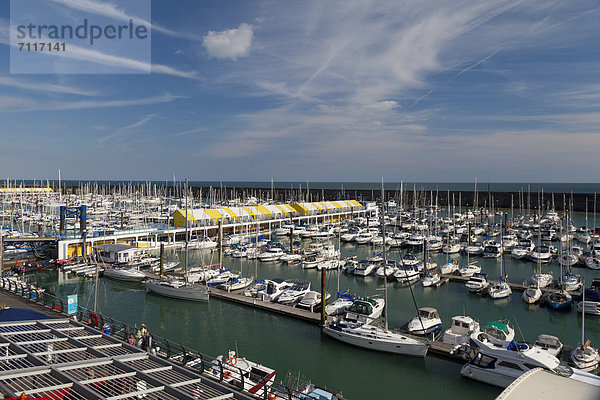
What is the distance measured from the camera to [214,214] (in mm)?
59250

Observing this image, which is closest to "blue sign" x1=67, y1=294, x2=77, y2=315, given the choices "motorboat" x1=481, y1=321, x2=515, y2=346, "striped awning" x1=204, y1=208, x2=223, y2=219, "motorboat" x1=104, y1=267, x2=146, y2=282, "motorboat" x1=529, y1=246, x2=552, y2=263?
"motorboat" x1=104, y1=267, x2=146, y2=282

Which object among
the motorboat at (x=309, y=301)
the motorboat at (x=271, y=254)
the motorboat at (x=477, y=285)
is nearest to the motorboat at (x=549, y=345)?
the motorboat at (x=477, y=285)

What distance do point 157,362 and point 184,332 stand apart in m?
15.7

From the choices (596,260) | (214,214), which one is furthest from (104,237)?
(596,260)

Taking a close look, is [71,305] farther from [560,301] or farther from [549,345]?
[560,301]

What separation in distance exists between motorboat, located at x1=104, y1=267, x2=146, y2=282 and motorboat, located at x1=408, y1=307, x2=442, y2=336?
2575 cm

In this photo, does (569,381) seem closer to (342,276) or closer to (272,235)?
(342,276)

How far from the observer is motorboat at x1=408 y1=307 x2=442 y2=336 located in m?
22.2

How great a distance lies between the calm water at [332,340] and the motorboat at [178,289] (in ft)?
1.85

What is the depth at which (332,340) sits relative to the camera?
22500mm

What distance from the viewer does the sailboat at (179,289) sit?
1179 inches

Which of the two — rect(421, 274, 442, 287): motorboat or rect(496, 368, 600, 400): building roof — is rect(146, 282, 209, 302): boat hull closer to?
rect(421, 274, 442, 287): motorboat

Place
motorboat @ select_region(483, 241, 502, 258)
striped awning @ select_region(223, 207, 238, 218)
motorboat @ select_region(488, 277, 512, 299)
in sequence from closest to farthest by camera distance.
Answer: motorboat @ select_region(488, 277, 512, 299)
motorboat @ select_region(483, 241, 502, 258)
striped awning @ select_region(223, 207, 238, 218)

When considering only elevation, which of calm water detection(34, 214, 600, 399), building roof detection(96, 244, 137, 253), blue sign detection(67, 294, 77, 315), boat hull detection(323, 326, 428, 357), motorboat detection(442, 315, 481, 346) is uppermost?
blue sign detection(67, 294, 77, 315)
